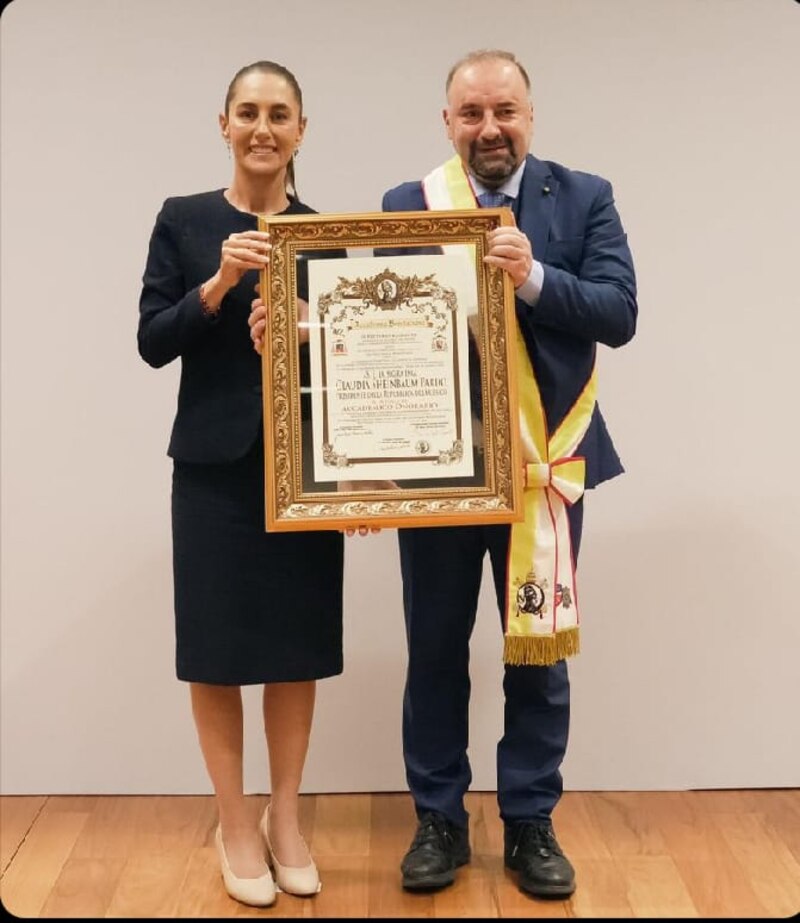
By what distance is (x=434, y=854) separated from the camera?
2.20 metres

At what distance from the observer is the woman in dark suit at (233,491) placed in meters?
2.06

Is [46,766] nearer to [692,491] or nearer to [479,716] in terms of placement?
[479,716]

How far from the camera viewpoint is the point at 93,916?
212 centimetres

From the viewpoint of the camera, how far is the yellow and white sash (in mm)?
2104

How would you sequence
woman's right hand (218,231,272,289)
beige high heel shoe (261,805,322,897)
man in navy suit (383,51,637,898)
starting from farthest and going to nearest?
beige high heel shoe (261,805,322,897), man in navy suit (383,51,637,898), woman's right hand (218,231,272,289)

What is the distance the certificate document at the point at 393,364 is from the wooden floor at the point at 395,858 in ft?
2.55

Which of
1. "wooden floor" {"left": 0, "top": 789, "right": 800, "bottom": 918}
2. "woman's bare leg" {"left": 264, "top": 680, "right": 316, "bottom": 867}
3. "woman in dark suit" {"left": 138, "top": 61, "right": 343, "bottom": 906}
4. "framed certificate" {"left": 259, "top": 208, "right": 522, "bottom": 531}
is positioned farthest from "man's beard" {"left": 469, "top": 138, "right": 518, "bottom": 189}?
"wooden floor" {"left": 0, "top": 789, "right": 800, "bottom": 918}

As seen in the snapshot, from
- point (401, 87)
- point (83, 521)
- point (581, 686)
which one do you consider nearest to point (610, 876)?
point (581, 686)

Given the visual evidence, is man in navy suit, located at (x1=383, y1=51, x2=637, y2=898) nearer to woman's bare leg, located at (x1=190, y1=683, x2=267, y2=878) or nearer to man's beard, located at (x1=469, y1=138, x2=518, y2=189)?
man's beard, located at (x1=469, y1=138, x2=518, y2=189)

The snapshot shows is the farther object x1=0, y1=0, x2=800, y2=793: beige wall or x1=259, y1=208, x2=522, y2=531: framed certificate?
x1=0, y1=0, x2=800, y2=793: beige wall

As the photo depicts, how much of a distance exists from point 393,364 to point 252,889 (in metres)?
0.95

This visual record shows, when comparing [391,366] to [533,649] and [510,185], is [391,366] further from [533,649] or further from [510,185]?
[533,649]

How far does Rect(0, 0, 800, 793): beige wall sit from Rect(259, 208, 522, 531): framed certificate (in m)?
0.75

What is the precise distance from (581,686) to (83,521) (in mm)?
1192
